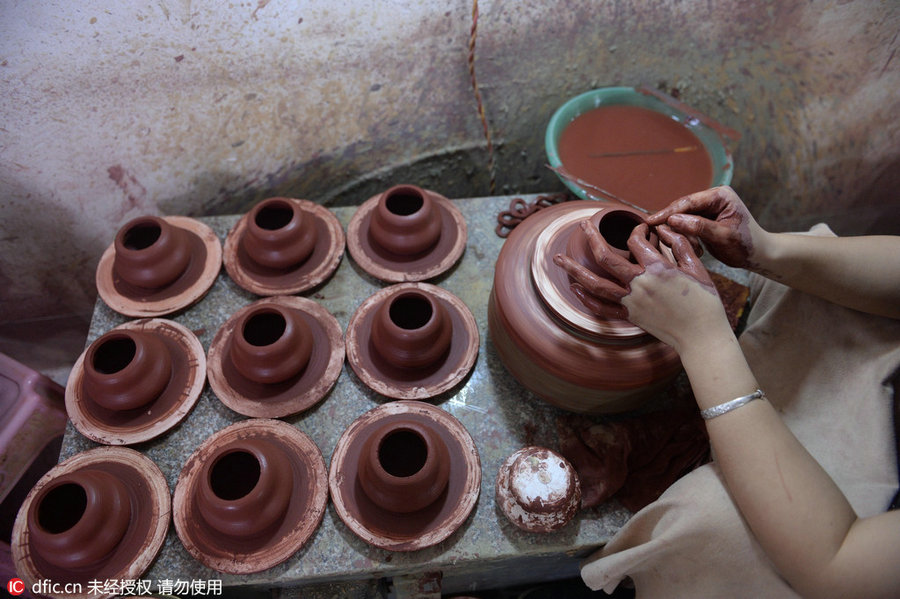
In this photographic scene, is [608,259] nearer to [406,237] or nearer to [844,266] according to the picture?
Result: [844,266]

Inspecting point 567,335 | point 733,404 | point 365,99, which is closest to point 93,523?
point 567,335

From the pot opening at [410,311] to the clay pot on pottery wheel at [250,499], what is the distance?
1.71 feet

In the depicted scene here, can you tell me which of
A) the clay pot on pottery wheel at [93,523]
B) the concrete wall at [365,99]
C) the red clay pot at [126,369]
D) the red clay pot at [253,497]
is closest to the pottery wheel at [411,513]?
the red clay pot at [253,497]

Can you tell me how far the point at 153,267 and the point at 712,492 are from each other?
2.02m

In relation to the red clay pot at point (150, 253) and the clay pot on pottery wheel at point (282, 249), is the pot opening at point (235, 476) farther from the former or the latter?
the red clay pot at point (150, 253)

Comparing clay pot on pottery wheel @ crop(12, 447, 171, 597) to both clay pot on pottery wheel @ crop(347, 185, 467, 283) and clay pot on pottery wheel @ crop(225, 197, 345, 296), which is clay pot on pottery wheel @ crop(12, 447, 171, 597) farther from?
clay pot on pottery wheel @ crop(347, 185, 467, 283)

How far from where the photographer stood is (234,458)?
1.87 m

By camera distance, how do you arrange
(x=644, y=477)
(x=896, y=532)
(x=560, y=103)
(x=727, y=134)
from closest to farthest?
(x=896, y=532) < (x=644, y=477) < (x=727, y=134) < (x=560, y=103)

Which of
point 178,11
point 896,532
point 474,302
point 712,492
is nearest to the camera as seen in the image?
point 896,532

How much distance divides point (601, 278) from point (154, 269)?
5.37ft

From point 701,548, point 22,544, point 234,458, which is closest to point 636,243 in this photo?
point 701,548

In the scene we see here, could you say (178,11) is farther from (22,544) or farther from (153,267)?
(22,544)

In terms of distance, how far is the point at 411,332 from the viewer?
1.85 metres

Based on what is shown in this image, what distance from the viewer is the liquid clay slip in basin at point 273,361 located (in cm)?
189
